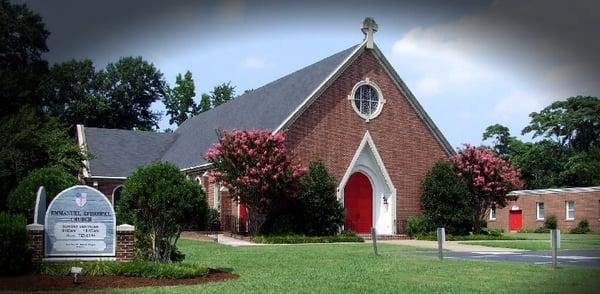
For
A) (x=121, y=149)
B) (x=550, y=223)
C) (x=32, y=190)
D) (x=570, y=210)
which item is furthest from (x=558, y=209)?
(x=32, y=190)

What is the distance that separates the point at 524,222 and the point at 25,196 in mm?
42162

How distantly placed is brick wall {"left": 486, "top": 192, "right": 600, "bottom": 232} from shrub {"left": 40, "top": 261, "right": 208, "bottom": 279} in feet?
126

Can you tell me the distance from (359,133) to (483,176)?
636cm

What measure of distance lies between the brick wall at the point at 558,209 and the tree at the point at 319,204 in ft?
79.7

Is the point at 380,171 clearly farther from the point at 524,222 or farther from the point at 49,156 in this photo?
the point at 524,222

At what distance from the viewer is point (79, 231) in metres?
13.8

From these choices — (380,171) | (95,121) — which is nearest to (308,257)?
(380,171)

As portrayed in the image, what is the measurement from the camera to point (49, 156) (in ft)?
87.0

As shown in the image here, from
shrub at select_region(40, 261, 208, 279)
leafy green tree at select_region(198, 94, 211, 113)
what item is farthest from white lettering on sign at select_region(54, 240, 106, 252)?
leafy green tree at select_region(198, 94, 211, 113)

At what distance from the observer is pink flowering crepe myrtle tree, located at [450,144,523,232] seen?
105 feet

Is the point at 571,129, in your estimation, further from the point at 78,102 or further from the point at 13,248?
the point at 13,248

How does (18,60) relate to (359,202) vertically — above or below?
above

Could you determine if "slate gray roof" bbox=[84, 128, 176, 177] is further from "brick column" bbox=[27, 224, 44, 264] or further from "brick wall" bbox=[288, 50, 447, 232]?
"brick column" bbox=[27, 224, 44, 264]

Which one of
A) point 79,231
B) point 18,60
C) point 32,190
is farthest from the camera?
point 18,60
